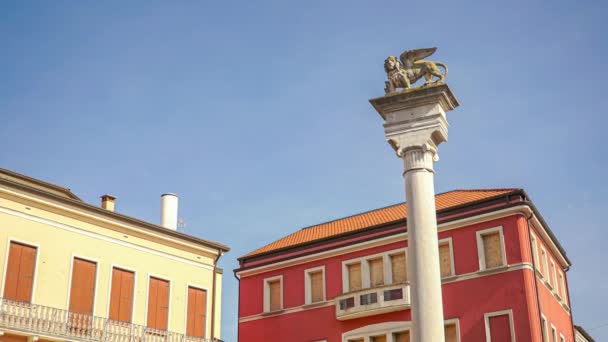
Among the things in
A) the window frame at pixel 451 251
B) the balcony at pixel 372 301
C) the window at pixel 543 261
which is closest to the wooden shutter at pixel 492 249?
the window frame at pixel 451 251

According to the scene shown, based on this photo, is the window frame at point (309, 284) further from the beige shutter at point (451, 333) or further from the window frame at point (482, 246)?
the window frame at point (482, 246)

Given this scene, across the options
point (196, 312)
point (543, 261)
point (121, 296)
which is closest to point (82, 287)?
point (121, 296)

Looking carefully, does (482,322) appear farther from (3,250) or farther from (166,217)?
(3,250)

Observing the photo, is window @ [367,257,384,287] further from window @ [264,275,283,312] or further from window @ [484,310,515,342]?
window @ [484,310,515,342]

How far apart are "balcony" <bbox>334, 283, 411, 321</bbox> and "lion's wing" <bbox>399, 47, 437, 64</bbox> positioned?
16.8 metres

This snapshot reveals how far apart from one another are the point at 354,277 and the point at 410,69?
19173 mm

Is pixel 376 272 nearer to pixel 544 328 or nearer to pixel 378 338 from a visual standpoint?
pixel 378 338

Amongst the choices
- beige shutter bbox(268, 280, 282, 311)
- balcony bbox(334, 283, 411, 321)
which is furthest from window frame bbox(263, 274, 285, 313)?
balcony bbox(334, 283, 411, 321)

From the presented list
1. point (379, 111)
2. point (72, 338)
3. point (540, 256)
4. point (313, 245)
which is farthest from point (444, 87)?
point (313, 245)

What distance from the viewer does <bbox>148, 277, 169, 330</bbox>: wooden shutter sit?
89.6ft

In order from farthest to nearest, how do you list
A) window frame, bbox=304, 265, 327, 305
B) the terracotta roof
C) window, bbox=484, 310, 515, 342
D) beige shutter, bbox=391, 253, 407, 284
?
window frame, bbox=304, 265, 327, 305
the terracotta roof
beige shutter, bbox=391, 253, 407, 284
window, bbox=484, 310, 515, 342

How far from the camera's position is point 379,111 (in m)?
16.3

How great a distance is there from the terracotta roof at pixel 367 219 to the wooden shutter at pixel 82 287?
12.5 meters

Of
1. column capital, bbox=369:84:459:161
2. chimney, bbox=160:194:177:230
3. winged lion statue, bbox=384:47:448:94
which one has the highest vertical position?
chimney, bbox=160:194:177:230
